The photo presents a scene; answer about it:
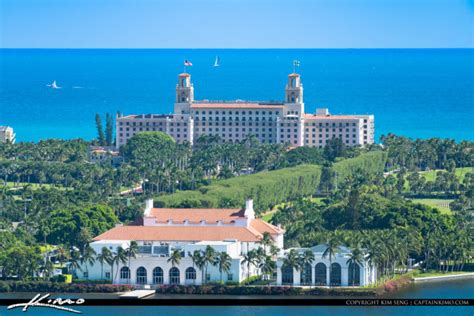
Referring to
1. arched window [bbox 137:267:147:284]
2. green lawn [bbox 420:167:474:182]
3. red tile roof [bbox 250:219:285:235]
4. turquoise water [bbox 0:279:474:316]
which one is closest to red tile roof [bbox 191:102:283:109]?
green lawn [bbox 420:167:474:182]

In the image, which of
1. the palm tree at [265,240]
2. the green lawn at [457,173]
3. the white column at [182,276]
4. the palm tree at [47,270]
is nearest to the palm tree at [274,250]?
the palm tree at [265,240]

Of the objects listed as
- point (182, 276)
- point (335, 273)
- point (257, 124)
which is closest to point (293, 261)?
point (335, 273)

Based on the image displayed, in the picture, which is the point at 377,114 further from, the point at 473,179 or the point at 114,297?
the point at 114,297

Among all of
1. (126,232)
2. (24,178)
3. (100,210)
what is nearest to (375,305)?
(126,232)

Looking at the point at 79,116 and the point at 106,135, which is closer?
the point at 106,135

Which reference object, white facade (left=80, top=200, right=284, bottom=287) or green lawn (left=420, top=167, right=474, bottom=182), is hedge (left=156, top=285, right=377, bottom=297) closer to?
white facade (left=80, top=200, right=284, bottom=287)

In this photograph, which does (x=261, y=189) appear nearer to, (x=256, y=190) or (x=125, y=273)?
(x=256, y=190)
